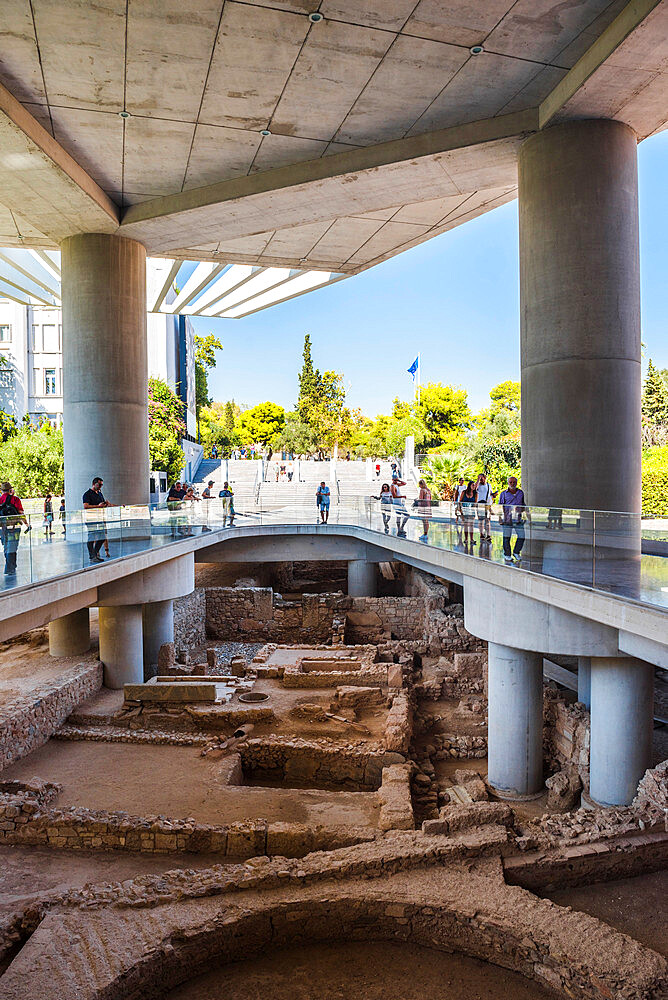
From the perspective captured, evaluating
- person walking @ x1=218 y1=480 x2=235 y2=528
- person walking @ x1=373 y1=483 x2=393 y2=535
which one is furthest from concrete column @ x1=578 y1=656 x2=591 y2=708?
person walking @ x1=218 y1=480 x2=235 y2=528

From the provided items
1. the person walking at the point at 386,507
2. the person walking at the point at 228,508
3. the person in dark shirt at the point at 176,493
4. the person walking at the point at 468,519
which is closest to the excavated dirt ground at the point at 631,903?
the person walking at the point at 468,519

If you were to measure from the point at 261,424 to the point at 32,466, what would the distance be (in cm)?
4772

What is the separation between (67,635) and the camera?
16938mm

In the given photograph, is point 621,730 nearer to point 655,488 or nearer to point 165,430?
point 655,488

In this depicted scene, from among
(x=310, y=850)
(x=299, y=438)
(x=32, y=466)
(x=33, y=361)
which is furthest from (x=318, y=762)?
(x=299, y=438)

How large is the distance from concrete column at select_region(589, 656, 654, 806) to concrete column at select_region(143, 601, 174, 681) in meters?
12.0

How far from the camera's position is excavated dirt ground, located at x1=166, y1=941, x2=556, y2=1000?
653cm

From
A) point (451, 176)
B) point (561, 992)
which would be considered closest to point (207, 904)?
point (561, 992)

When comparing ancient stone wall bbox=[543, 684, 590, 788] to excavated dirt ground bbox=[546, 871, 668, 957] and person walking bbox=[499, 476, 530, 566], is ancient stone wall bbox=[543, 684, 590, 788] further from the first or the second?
person walking bbox=[499, 476, 530, 566]

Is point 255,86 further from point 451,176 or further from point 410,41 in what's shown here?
point 451,176

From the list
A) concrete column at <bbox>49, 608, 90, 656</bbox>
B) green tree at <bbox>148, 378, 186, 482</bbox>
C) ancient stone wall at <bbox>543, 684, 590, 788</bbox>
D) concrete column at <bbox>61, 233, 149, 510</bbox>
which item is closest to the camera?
ancient stone wall at <bbox>543, 684, 590, 788</bbox>

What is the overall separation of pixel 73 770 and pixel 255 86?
11.7 metres

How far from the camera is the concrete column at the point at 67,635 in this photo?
16781mm

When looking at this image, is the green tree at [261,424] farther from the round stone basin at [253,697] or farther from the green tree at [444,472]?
the round stone basin at [253,697]
